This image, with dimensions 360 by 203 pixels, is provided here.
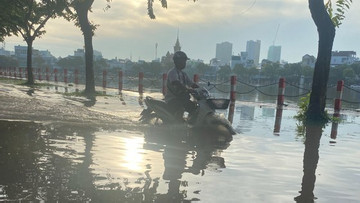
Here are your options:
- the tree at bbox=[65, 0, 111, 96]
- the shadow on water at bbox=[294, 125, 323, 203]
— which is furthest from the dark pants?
the tree at bbox=[65, 0, 111, 96]

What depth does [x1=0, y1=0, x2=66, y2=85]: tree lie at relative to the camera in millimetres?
20986

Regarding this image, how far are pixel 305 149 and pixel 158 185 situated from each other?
3.36 meters

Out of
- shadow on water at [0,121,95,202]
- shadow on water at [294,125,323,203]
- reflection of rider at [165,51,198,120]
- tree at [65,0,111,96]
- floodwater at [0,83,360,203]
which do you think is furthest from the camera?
tree at [65,0,111,96]

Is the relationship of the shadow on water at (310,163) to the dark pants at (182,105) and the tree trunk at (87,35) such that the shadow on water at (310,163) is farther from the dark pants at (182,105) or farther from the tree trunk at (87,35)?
the tree trunk at (87,35)

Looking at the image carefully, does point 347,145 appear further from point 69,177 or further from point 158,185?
point 69,177

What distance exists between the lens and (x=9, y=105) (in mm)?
8266

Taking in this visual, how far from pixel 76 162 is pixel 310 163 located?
3.29 m

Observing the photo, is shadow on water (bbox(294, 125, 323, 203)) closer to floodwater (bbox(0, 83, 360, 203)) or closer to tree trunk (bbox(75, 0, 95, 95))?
floodwater (bbox(0, 83, 360, 203))

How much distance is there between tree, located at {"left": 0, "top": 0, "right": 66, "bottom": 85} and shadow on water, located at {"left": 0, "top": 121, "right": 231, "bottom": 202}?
16345 millimetres

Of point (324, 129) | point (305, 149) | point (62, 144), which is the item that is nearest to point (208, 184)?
point (62, 144)

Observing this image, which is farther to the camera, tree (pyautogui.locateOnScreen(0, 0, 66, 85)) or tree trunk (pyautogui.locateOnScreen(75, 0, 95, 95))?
tree (pyautogui.locateOnScreen(0, 0, 66, 85))

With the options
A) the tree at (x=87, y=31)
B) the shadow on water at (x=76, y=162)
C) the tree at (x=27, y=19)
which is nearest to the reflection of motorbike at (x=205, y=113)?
the shadow on water at (x=76, y=162)

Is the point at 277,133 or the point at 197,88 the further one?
the point at 277,133

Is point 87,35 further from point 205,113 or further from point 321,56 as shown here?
point 205,113
